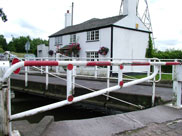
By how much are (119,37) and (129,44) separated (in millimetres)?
1550

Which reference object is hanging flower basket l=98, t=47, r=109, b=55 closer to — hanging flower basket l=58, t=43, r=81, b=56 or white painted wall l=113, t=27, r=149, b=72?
white painted wall l=113, t=27, r=149, b=72

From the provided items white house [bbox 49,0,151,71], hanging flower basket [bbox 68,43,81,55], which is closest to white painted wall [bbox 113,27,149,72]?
white house [bbox 49,0,151,71]

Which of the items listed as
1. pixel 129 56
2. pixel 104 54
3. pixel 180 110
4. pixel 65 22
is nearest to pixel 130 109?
pixel 180 110

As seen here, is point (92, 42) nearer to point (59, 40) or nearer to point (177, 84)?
point (59, 40)

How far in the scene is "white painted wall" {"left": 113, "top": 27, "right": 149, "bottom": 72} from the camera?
1667cm

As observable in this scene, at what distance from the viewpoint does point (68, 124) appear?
8.76ft

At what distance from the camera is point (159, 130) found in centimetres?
268

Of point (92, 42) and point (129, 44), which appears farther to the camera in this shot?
point (92, 42)

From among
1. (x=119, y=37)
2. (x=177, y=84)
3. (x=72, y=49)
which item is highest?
(x=119, y=37)

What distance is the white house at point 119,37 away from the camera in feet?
54.5

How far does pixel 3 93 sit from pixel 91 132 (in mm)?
1268

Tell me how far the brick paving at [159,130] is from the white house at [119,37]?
43.7 feet

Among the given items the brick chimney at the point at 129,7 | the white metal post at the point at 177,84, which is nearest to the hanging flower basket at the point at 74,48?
the brick chimney at the point at 129,7

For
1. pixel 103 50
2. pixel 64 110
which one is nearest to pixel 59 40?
pixel 103 50
